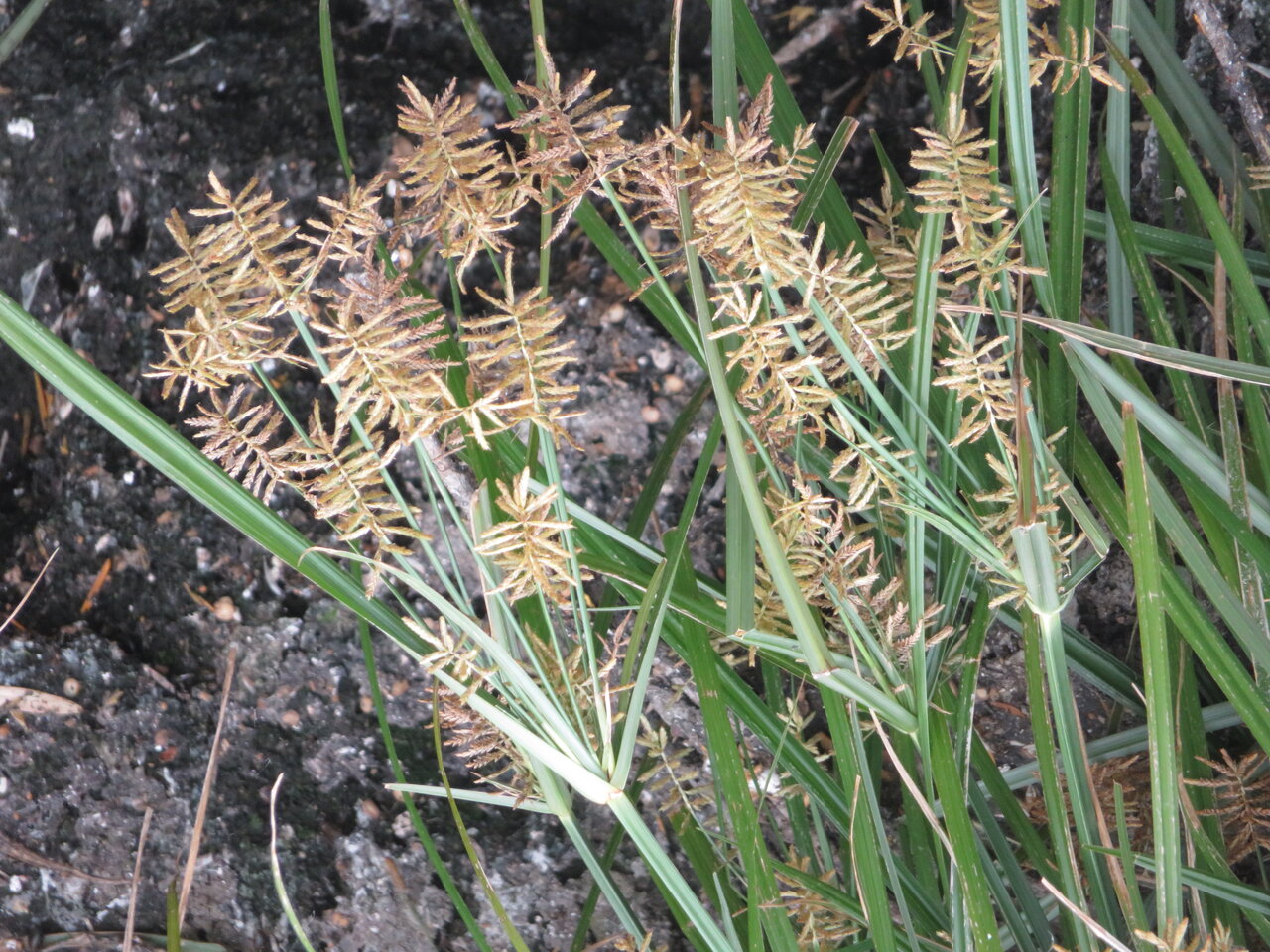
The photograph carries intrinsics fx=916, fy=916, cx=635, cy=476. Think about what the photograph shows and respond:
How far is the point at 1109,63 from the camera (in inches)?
35.1

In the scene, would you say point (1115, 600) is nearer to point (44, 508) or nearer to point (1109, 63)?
point (1109, 63)

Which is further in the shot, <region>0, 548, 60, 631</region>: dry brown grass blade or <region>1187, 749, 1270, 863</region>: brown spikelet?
<region>0, 548, 60, 631</region>: dry brown grass blade

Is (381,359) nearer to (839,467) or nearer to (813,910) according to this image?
(839,467)

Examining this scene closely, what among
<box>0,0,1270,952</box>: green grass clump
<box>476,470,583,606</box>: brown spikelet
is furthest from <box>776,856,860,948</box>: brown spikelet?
<box>476,470,583,606</box>: brown spikelet

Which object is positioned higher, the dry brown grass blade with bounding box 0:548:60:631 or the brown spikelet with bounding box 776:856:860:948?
the dry brown grass blade with bounding box 0:548:60:631

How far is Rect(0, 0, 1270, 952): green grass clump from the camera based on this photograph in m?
0.56

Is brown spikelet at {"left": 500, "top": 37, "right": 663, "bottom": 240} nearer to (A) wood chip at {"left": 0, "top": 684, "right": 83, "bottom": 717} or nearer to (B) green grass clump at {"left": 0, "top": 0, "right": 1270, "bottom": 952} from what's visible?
(B) green grass clump at {"left": 0, "top": 0, "right": 1270, "bottom": 952}

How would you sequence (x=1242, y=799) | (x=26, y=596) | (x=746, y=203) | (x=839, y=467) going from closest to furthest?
(x=746, y=203), (x=839, y=467), (x=1242, y=799), (x=26, y=596)

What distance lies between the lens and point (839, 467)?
2.07 feet

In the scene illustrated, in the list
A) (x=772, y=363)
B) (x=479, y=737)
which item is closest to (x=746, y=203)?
(x=772, y=363)

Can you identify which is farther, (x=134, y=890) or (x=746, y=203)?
(x=134, y=890)

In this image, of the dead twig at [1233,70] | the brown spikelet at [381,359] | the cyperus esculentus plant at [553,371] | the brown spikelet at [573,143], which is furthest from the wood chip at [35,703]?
the dead twig at [1233,70]

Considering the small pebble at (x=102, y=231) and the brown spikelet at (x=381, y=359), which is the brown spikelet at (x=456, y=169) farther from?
the small pebble at (x=102, y=231)

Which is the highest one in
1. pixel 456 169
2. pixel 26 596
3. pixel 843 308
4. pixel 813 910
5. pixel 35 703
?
pixel 456 169
